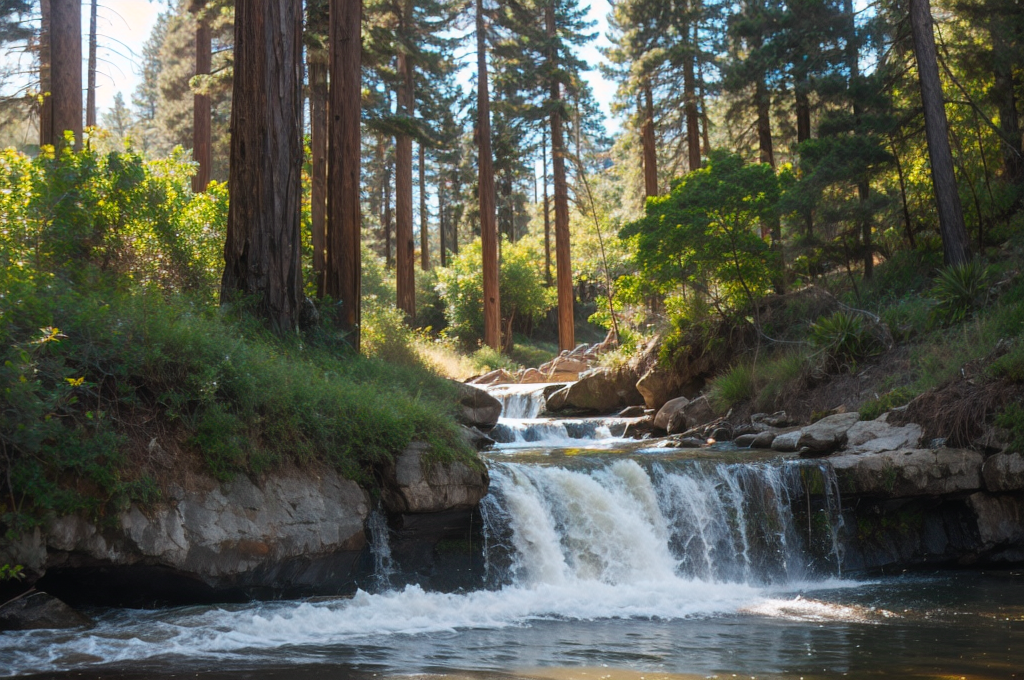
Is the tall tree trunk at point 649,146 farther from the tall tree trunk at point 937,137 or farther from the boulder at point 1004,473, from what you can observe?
the boulder at point 1004,473

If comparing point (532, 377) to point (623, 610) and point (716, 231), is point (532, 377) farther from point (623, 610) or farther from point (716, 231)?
point (623, 610)

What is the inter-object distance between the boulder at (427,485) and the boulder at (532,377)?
14.9 meters

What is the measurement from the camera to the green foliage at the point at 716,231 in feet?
50.9

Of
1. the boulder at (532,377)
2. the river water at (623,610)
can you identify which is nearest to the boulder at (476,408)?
the river water at (623,610)

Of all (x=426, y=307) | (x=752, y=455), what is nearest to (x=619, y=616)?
(x=752, y=455)

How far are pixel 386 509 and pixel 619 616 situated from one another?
2593mm

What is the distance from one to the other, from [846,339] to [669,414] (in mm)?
3406

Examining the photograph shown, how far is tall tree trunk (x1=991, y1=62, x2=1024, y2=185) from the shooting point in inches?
645

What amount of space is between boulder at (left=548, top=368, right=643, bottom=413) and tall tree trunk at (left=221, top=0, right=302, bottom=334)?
877 centimetres

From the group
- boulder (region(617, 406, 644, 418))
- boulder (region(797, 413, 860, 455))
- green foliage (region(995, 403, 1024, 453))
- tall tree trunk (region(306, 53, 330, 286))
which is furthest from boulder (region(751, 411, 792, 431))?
tall tree trunk (region(306, 53, 330, 286))

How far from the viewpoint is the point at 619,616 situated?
7.57 metres

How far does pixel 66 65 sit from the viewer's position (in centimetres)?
1408

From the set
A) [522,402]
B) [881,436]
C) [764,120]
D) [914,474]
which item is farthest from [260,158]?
[764,120]

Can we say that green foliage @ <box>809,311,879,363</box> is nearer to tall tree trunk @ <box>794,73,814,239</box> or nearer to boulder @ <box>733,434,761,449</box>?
boulder @ <box>733,434,761,449</box>
